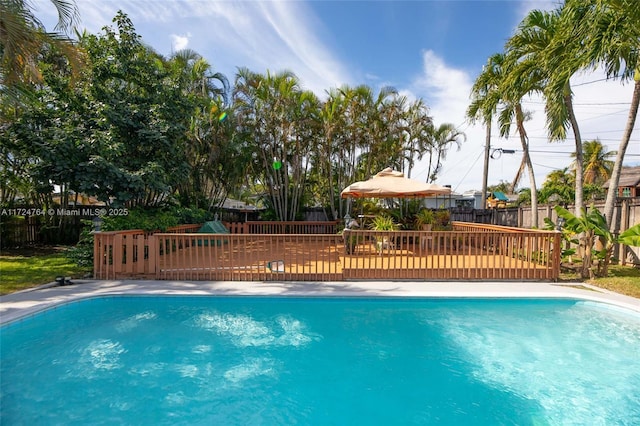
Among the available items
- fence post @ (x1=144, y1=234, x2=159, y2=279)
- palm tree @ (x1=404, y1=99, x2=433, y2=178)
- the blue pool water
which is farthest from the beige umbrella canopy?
palm tree @ (x1=404, y1=99, x2=433, y2=178)

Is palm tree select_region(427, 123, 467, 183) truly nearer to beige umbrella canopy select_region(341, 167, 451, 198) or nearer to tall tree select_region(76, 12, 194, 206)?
beige umbrella canopy select_region(341, 167, 451, 198)

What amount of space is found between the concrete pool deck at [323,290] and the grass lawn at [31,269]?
1.68ft

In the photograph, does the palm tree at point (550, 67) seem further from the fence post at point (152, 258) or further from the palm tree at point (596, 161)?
the palm tree at point (596, 161)

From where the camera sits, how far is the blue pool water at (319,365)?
9.08 feet

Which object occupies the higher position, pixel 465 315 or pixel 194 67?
pixel 194 67

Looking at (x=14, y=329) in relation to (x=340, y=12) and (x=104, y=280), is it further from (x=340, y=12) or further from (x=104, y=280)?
(x=340, y=12)

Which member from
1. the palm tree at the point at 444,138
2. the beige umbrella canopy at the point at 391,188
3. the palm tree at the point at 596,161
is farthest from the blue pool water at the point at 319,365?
the palm tree at the point at 596,161

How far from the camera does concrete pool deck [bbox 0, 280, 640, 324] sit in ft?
17.4

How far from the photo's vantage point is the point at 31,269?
279 inches

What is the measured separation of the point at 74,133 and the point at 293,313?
6982 mm

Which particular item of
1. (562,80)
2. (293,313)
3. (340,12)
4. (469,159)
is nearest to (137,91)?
(340,12)

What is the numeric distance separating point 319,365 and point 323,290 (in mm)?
2256

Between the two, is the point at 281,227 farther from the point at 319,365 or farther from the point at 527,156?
the point at 319,365

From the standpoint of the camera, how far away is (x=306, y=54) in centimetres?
1120
